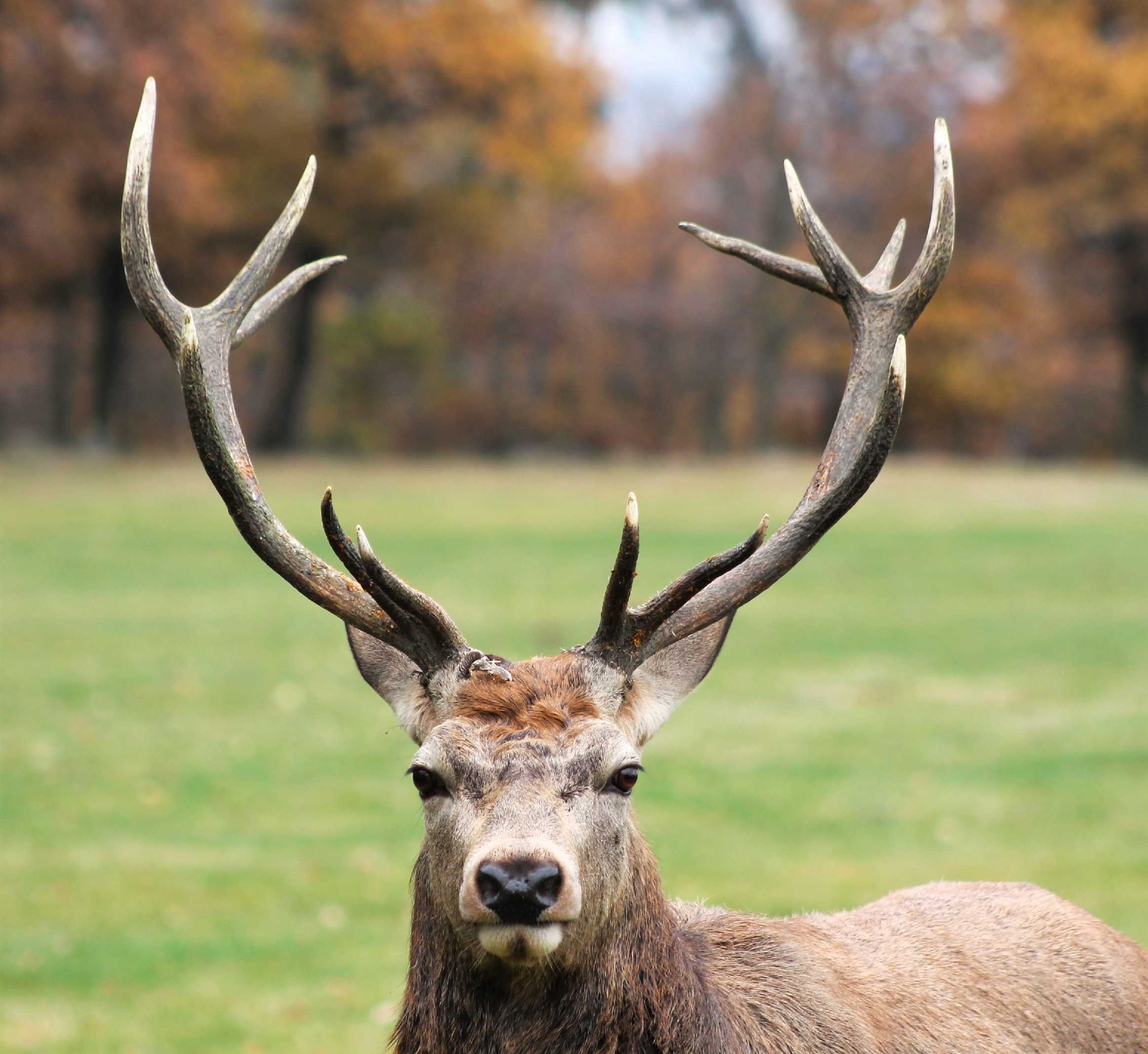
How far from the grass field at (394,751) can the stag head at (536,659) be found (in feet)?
4.32

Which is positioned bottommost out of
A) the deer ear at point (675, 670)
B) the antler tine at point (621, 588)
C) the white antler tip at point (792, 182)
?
the deer ear at point (675, 670)

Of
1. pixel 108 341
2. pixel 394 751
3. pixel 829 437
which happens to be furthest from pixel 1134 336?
pixel 829 437

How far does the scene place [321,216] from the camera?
3769 cm

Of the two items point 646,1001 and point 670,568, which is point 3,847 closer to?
point 646,1001

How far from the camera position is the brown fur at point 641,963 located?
3834 millimetres

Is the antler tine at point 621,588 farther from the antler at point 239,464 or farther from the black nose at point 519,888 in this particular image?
the black nose at point 519,888

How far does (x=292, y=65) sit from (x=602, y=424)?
54.7 feet

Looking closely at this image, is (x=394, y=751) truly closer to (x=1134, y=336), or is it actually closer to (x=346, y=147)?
(x=346, y=147)

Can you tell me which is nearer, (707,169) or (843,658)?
(843,658)

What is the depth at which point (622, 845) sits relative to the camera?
Result: 3982 millimetres

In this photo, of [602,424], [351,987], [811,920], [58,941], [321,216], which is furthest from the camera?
[602,424]

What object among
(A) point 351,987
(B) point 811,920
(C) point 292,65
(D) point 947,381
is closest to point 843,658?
(A) point 351,987

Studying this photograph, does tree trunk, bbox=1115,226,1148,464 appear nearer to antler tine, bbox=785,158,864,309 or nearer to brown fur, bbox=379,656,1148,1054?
antler tine, bbox=785,158,864,309

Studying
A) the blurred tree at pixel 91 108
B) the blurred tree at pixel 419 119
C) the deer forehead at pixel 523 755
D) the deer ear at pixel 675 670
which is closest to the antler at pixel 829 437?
the deer ear at pixel 675 670
